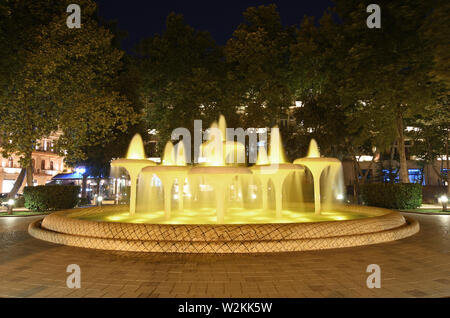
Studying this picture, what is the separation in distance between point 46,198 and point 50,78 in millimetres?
7005

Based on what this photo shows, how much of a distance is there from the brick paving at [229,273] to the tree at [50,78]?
1276cm

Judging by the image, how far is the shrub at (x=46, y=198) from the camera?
18.3 m

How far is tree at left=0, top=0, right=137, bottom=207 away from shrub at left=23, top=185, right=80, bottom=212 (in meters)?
1.67

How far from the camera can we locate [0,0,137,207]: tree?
54.7 ft

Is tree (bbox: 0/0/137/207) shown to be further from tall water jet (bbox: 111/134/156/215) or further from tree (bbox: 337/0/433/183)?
tree (bbox: 337/0/433/183)

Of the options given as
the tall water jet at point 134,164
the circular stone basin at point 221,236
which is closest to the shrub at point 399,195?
the circular stone basin at point 221,236

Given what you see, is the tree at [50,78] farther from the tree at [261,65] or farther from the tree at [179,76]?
the tree at [261,65]

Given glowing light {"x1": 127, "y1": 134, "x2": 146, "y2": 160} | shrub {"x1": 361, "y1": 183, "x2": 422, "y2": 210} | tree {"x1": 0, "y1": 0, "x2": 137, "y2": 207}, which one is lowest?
shrub {"x1": 361, "y1": 183, "x2": 422, "y2": 210}

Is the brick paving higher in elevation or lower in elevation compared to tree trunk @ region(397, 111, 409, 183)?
lower

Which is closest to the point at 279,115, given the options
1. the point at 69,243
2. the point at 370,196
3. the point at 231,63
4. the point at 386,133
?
the point at 231,63

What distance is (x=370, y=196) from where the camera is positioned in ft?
61.5

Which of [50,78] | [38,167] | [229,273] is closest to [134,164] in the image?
[229,273]

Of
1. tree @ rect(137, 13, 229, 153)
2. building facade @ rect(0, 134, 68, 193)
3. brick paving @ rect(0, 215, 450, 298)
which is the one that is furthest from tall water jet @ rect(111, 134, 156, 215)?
building facade @ rect(0, 134, 68, 193)

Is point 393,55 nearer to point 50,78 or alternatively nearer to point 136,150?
point 136,150
